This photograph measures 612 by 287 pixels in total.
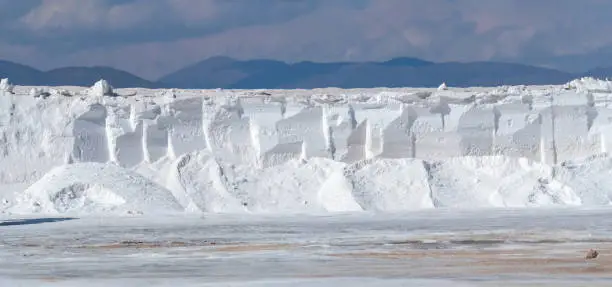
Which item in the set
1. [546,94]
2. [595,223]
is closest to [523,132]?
[546,94]

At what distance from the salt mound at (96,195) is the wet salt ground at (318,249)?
1.67 metres

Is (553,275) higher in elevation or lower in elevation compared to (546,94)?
lower

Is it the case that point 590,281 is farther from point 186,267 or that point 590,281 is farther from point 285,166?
point 285,166

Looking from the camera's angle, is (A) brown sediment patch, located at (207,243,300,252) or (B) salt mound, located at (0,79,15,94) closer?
(A) brown sediment patch, located at (207,243,300,252)

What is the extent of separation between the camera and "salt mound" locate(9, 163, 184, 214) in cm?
3644

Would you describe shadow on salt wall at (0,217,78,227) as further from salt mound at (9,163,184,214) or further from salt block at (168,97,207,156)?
salt block at (168,97,207,156)

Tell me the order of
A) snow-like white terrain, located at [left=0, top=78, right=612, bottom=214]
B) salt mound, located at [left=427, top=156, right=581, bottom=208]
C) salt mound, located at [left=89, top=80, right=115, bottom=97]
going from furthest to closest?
1. salt mound, located at [left=89, top=80, right=115, bottom=97]
2. salt mound, located at [left=427, top=156, right=581, bottom=208]
3. snow-like white terrain, located at [left=0, top=78, right=612, bottom=214]

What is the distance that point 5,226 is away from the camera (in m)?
32.9

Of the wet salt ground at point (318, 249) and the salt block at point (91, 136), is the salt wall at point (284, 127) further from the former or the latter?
the wet salt ground at point (318, 249)

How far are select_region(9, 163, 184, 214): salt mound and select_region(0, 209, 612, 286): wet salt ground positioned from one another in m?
1.67

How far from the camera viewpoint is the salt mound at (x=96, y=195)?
36.4 metres

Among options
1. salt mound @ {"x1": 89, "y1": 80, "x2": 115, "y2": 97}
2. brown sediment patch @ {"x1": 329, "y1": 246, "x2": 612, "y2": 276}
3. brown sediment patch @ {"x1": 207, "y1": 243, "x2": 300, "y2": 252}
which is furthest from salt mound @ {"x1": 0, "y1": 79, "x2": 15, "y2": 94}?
brown sediment patch @ {"x1": 329, "y1": 246, "x2": 612, "y2": 276}

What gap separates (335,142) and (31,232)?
44.1 feet

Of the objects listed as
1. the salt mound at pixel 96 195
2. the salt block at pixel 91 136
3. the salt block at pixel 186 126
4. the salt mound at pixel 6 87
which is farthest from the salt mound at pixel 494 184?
the salt mound at pixel 6 87
